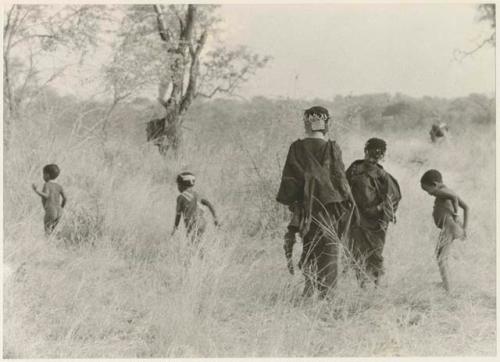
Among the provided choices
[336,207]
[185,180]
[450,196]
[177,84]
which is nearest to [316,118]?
[336,207]

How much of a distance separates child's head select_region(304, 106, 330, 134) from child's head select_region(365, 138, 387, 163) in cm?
41

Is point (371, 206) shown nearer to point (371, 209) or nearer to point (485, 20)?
point (371, 209)

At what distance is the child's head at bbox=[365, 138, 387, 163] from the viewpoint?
170 inches

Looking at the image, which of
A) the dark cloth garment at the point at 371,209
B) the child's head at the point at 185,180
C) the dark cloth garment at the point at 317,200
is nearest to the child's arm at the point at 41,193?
the child's head at the point at 185,180

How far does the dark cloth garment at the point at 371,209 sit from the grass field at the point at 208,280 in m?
0.19

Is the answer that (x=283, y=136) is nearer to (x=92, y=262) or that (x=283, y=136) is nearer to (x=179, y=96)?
(x=92, y=262)

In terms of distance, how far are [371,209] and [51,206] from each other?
8.88ft

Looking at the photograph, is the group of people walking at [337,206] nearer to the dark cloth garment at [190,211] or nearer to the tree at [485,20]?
the dark cloth garment at [190,211]

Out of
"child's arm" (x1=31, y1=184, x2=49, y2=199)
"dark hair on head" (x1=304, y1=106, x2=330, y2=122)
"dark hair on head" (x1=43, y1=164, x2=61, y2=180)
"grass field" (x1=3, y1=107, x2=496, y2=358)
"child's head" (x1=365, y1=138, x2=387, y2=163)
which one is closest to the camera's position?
"grass field" (x1=3, y1=107, x2=496, y2=358)

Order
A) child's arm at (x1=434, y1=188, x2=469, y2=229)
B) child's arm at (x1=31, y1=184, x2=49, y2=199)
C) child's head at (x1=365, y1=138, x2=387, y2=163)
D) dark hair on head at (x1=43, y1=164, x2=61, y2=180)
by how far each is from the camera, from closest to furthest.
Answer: child's head at (x1=365, y1=138, x2=387, y2=163)
child's arm at (x1=434, y1=188, x2=469, y2=229)
child's arm at (x1=31, y1=184, x2=49, y2=199)
dark hair on head at (x1=43, y1=164, x2=61, y2=180)

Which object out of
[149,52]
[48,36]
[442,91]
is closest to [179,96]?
[149,52]

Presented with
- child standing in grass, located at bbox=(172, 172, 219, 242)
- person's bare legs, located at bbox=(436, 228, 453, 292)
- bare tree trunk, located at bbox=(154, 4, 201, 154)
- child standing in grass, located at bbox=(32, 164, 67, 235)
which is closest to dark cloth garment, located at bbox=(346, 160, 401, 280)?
person's bare legs, located at bbox=(436, 228, 453, 292)

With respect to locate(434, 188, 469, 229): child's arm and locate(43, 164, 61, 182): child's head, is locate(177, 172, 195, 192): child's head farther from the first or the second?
locate(434, 188, 469, 229): child's arm

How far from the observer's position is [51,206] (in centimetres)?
526
